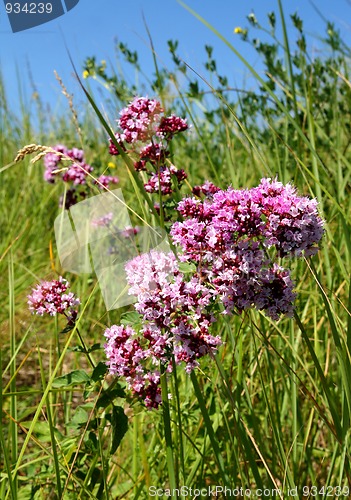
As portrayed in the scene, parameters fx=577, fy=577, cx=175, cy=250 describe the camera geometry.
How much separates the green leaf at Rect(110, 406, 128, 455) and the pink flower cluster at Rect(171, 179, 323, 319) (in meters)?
0.42

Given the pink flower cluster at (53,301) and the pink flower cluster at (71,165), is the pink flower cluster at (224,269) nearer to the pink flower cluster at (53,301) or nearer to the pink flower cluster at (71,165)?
the pink flower cluster at (53,301)

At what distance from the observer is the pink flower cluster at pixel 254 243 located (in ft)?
3.62

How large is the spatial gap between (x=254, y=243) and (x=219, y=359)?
0.68 meters

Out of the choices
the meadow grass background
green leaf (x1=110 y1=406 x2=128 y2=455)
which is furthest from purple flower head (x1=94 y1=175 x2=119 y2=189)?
green leaf (x1=110 y1=406 x2=128 y2=455)

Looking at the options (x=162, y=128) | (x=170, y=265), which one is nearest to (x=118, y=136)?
(x=162, y=128)

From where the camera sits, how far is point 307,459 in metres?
1.64

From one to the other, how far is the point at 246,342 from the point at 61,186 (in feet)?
9.98

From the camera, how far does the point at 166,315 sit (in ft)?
3.70

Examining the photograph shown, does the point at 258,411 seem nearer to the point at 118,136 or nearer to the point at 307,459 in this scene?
the point at 307,459

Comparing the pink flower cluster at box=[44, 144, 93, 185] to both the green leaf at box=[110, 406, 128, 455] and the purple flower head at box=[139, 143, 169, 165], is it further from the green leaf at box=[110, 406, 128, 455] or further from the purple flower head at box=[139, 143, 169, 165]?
the green leaf at box=[110, 406, 128, 455]

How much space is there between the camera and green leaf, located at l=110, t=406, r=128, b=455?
4.31 feet

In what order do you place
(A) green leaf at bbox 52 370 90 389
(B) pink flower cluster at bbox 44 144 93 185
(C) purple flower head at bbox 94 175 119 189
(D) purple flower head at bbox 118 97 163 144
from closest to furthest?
(C) purple flower head at bbox 94 175 119 189, (A) green leaf at bbox 52 370 90 389, (D) purple flower head at bbox 118 97 163 144, (B) pink flower cluster at bbox 44 144 93 185

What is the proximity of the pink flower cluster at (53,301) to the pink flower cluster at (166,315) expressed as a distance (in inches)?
9.3

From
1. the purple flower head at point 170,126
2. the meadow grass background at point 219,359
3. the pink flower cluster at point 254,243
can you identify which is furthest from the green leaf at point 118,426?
the purple flower head at point 170,126
